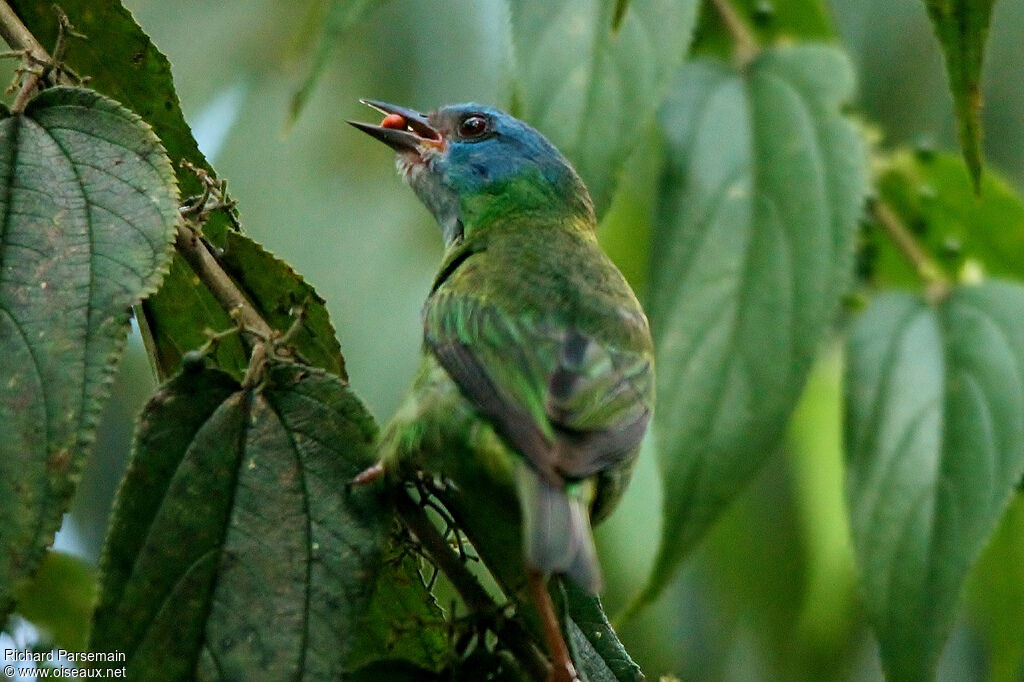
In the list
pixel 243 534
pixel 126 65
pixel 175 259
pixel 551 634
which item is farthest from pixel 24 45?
pixel 551 634

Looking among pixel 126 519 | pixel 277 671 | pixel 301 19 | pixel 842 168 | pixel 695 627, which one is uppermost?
pixel 301 19

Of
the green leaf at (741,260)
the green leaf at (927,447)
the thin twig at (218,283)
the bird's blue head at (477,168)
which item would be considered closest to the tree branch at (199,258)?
the thin twig at (218,283)

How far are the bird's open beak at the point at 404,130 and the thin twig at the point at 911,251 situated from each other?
48.9 inches

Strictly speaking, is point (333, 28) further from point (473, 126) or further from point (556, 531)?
point (556, 531)

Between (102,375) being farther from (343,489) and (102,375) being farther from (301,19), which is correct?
(301,19)

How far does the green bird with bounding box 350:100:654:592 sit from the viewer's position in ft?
6.70

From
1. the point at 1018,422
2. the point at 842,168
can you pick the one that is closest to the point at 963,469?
the point at 1018,422

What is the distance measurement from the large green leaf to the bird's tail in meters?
0.36

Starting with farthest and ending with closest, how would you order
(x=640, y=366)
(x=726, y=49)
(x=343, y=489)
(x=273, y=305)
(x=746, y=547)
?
(x=746, y=547) → (x=726, y=49) → (x=640, y=366) → (x=273, y=305) → (x=343, y=489)

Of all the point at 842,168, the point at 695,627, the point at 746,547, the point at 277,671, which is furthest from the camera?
the point at 695,627

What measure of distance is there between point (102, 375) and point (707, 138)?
6.96 ft

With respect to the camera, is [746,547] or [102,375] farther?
[746,547]

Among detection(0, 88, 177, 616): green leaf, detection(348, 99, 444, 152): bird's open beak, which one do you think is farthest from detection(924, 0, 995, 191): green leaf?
detection(348, 99, 444, 152): bird's open beak

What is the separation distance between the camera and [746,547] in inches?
184
